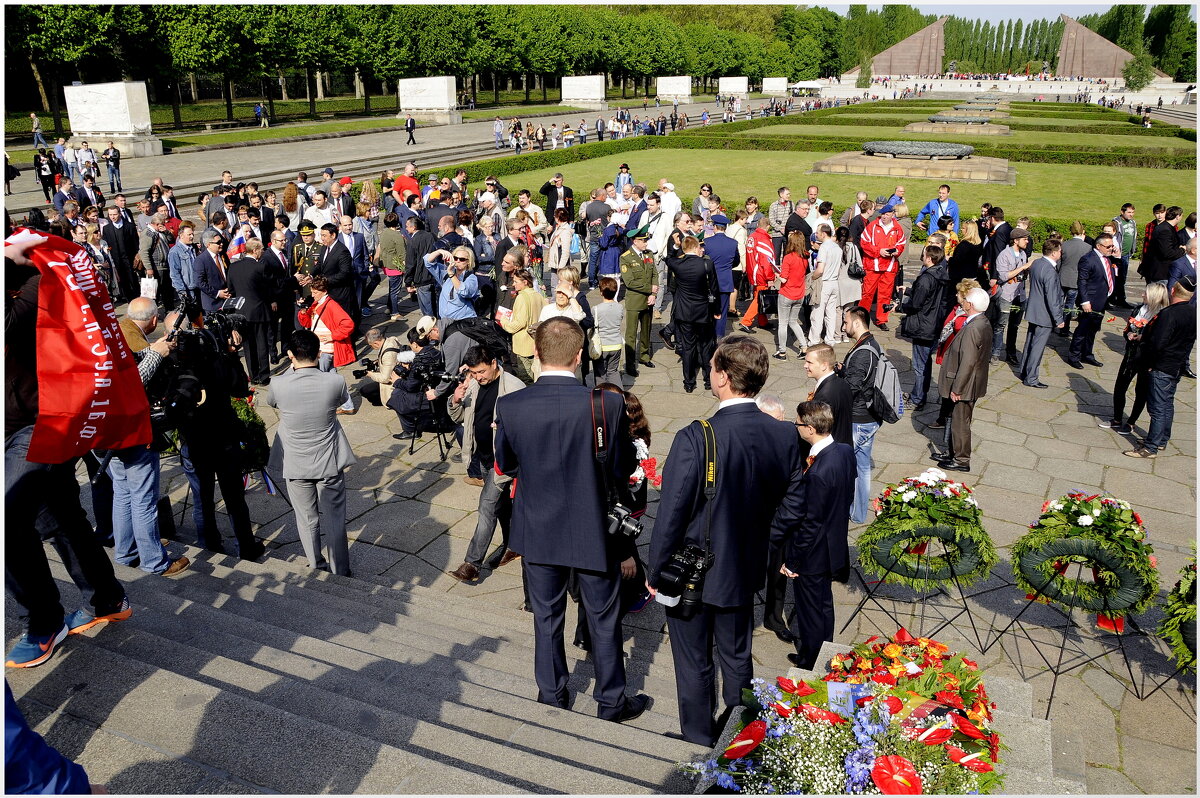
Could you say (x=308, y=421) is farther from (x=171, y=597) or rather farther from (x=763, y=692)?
(x=763, y=692)

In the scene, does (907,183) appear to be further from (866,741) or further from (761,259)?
(866,741)

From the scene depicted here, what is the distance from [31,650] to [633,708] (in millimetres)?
2642

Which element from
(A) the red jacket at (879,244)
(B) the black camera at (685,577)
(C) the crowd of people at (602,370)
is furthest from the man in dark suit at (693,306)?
(B) the black camera at (685,577)

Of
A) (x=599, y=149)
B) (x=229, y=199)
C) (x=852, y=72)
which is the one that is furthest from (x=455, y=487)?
(x=852, y=72)

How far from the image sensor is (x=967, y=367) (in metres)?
7.03

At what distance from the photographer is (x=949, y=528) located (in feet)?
14.8

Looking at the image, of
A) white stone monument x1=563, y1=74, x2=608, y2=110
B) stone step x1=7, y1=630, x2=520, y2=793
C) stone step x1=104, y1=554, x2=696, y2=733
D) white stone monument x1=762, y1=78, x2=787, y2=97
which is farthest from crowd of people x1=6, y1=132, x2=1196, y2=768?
white stone monument x1=762, y1=78, x2=787, y2=97

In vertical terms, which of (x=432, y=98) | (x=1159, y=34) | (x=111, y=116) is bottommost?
(x=111, y=116)

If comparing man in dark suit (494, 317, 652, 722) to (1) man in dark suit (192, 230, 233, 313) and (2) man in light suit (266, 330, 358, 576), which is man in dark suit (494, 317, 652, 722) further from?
(1) man in dark suit (192, 230, 233, 313)

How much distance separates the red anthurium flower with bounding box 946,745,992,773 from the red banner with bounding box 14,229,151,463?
3.72 meters

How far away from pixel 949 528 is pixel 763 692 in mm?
2104

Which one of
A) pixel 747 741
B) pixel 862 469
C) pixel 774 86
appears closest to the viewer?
pixel 747 741

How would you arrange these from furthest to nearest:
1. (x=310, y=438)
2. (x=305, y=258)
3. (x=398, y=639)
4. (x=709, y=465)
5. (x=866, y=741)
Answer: (x=305, y=258) → (x=310, y=438) → (x=398, y=639) → (x=709, y=465) → (x=866, y=741)

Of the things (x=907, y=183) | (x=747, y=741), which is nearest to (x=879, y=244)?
(x=747, y=741)
